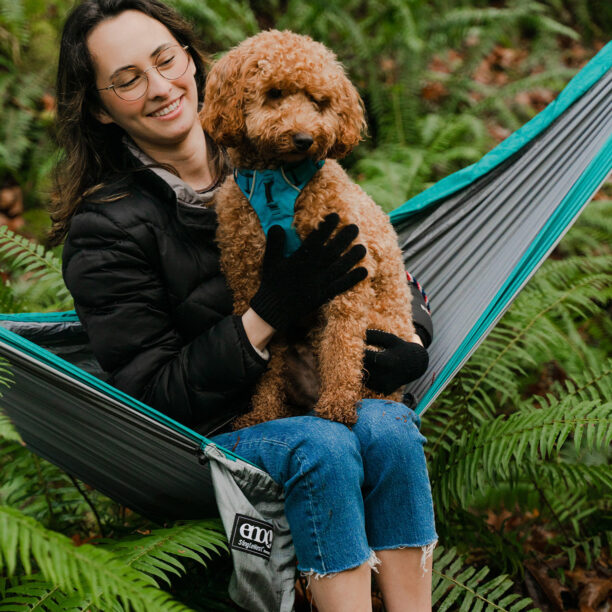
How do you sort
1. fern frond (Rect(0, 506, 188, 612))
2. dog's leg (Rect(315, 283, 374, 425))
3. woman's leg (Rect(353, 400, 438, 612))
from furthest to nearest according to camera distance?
dog's leg (Rect(315, 283, 374, 425))
woman's leg (Rect(353, 400, 438, 612))
fern frond (Rect(0, 506, 188, 612))

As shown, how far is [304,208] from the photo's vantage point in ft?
6.45

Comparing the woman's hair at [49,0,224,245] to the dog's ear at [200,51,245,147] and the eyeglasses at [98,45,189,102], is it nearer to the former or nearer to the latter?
the eyeglasses at [98,45,189,102]

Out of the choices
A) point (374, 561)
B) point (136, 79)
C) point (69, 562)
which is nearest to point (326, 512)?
point (374, 561)

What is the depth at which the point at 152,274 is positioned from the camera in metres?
2.03

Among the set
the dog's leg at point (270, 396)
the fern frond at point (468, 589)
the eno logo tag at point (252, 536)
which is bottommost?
the fern frond at point (468, 589)

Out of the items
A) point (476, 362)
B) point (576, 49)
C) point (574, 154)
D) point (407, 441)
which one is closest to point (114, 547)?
point (407, 441)

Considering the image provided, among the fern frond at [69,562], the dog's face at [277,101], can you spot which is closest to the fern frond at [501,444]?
the dog's face at [277,101]

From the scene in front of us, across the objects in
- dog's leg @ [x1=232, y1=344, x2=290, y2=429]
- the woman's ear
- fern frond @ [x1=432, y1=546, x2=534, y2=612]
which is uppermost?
the woman's ear

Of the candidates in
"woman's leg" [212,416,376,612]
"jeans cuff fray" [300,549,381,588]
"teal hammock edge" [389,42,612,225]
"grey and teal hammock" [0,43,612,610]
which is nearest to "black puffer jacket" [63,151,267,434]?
"grey and teal hammock" [0,43,612,610]

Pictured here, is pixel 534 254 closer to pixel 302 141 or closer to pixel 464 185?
pixel 464 185

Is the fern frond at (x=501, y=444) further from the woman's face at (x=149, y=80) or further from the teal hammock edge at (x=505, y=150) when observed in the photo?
the woman's face at (x=149, y=80)

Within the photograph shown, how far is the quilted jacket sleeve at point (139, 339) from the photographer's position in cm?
192

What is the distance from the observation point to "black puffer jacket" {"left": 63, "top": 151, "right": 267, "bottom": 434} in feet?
6.33

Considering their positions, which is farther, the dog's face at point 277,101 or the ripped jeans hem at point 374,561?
the dog's face at point 277,101
